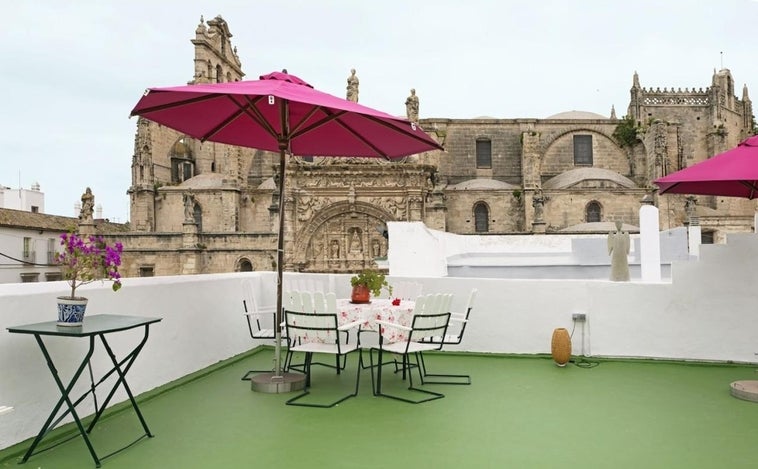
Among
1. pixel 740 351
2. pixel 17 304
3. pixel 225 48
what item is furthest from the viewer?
pixel 225 48

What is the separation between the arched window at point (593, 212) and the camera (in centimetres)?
2861

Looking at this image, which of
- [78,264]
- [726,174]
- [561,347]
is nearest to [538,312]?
[561,347]

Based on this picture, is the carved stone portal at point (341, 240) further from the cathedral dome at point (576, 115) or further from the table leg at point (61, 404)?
the table leg at point (61, 404)

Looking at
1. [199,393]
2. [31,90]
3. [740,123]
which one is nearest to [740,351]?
[199,393]

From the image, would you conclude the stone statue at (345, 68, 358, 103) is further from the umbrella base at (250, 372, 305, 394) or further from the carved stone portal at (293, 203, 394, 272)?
the umbrella base at (250, 372, 305, 394)

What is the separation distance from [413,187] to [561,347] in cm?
2052

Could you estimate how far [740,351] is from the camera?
243 inches

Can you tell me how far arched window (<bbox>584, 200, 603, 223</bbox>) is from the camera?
28609 mm

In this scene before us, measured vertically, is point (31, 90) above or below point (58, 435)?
above

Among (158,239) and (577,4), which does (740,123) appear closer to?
(577,4)

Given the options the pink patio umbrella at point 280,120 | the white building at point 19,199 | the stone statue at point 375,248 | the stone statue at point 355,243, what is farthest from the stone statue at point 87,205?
the pink patio umbrella at point 280,120

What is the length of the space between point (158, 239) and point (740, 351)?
25.9m

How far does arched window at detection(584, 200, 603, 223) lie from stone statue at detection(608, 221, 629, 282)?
73.1 feet

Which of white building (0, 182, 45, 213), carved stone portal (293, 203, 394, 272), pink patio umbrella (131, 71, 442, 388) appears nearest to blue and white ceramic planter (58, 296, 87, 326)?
pink patio umbrella (131, 71, 442, 388)
